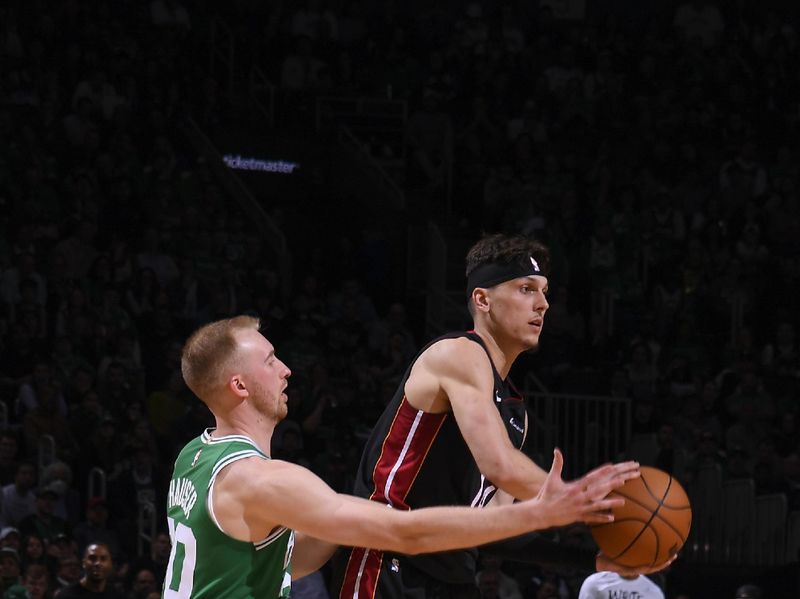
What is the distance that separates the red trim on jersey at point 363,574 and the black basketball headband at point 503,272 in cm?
100

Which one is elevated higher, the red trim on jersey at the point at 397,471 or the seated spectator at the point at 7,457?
the red trim on jersey at the point at 397,471

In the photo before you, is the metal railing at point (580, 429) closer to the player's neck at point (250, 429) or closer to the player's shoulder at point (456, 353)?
the player's shoulder at point (456, 353)

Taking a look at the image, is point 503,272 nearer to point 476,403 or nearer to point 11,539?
point 476,403

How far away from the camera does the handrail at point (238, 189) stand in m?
15.9

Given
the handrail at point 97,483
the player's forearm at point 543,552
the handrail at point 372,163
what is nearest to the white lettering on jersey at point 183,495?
the player's forearm at point 543,552

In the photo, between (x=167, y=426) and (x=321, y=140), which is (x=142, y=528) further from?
(x=321, y=140)

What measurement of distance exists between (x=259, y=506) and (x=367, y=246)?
12.0m

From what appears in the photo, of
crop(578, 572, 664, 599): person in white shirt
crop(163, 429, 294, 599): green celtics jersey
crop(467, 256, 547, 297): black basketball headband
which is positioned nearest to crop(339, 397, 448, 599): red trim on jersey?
crop(467, 256, 547, 297): black basketball headband

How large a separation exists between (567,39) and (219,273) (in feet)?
22.4

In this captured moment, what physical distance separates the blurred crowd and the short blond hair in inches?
244

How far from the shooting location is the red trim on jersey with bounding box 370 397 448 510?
4984 millimetres

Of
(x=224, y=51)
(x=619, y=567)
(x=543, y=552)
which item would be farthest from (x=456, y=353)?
(x=224, y=51)

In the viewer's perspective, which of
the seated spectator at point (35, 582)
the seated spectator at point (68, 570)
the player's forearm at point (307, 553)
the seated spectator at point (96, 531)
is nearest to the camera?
the player's forearm at point (307, 553)

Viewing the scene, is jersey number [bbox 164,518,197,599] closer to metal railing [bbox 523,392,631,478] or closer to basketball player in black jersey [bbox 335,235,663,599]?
basketball player in black jersey [bbox 335,235,663,599]
